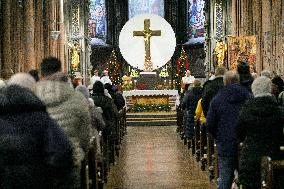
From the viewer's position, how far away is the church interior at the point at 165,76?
22.5 ft

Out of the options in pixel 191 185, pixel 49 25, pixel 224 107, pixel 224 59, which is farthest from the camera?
pixel 224 59

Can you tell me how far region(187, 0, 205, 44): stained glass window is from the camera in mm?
37906

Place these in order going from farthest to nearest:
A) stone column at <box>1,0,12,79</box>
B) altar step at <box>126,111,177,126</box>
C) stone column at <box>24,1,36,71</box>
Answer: altar step at <box>126,111,177,126</box> < stone column at <box>24,1,36,71</box> < stone column at <box>1,0,12,79</box>

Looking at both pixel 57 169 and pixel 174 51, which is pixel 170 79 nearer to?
pixel 174 51

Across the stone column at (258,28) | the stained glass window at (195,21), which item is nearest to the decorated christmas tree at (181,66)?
the stained glass window at (195,21)

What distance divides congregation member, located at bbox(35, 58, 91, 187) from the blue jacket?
233cm

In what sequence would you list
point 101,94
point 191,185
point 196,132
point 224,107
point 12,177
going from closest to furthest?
1. point 12,177
2. point 224,107
3. point 191,185
4. point 101,94
5. point 196,132

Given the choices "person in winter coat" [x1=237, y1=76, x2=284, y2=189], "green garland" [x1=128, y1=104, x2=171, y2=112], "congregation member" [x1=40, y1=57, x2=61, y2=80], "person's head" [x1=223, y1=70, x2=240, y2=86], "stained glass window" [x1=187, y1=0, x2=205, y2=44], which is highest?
"stained glass window" [x1=187, y1=0, x2=205, y2=44]

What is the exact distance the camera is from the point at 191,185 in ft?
36.9

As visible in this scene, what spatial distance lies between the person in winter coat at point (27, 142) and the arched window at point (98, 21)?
33.8 meters

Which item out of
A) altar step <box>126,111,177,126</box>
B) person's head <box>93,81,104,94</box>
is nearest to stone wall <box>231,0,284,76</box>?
altar step <box>126,111,177,126</box>

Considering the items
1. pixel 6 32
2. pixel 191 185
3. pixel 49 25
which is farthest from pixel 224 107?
pixel 49 25

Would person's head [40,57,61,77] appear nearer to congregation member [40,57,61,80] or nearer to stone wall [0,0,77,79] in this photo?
congregation member [40,57,61,80]

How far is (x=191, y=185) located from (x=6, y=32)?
678 cm
